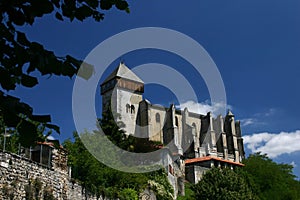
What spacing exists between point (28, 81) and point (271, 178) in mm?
50275

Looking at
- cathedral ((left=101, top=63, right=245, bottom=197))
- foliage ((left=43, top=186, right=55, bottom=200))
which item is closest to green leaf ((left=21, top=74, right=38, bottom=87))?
foliage ((left=43, top=186, right=55, bottom=200))

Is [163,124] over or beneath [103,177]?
over

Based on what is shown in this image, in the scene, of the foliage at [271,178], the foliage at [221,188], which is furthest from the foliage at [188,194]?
the foliage at [271,178]

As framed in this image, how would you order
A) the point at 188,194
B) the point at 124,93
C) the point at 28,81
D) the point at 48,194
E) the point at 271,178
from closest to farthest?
the point at 28,81 < the point at 48,194 < the point at 188,194 < the point at 271,178 < the point at 124,93

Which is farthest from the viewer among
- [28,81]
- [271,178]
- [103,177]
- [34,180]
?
[271,178]

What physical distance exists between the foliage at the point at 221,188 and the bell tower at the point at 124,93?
3107cm

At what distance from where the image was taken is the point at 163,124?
231ft

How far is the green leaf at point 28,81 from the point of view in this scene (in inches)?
129

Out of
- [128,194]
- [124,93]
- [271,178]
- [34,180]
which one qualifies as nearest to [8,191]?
[34,180]

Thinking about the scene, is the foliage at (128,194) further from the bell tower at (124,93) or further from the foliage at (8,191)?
the bell tower at (124,93)

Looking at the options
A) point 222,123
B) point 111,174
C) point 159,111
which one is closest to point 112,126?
point 111,174

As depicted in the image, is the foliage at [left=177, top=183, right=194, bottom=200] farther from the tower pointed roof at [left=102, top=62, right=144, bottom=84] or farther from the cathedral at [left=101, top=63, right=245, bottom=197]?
the tower pointed roof at [left=102, top=62, right=144, bottom=84]

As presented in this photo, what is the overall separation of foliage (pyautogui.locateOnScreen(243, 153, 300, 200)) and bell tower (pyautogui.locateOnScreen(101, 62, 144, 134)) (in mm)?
21116

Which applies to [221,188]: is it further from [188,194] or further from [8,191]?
[8,191]
